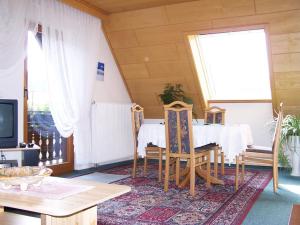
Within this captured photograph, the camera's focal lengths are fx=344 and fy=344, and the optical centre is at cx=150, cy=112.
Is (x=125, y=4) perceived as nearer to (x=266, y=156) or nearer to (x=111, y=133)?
(x=111, y=133)

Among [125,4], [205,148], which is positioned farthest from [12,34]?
[205,148]

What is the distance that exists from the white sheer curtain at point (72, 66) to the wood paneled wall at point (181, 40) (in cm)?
58

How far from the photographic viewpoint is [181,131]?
12.3 ft

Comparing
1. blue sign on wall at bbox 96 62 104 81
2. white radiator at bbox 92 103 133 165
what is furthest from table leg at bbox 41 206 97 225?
blue sign on wall at bbox 96 62 104 81

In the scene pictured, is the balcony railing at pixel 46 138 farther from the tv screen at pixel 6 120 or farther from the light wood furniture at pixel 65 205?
the light wood furniture at pixel 65 205

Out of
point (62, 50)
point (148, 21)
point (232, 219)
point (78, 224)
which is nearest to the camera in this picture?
point (78, 224)

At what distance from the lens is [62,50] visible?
185 inches

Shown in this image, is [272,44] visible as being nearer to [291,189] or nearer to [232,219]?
[291,189]

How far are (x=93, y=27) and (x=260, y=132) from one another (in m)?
3.16

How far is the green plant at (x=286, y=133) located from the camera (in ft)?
16.2

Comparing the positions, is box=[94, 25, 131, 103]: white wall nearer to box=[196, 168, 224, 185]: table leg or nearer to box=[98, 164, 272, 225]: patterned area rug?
box=[98, 164, 272, 225]: patterned area rug

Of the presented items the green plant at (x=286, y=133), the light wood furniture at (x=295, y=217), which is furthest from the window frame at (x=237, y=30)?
the light wood furniture at (x=295, y=217)

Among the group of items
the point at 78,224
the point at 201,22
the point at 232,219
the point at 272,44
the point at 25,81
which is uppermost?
the point at 201,22

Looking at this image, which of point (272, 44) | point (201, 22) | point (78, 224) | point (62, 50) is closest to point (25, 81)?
point (62, 50)
